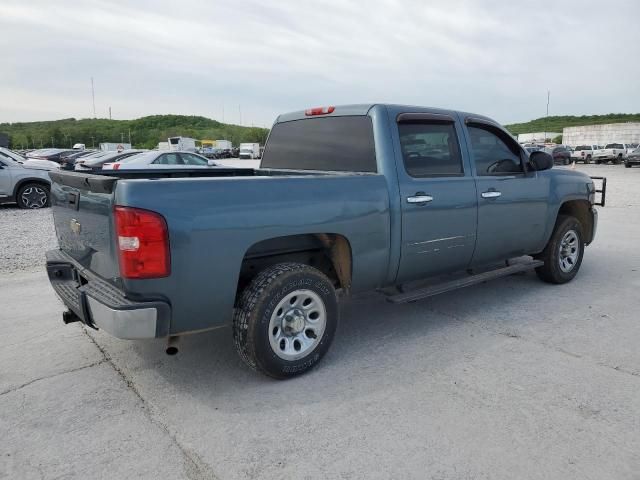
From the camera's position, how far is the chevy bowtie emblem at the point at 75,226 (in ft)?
11.2

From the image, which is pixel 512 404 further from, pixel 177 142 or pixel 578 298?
pixel 177 142

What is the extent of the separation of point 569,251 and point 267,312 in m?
4.17

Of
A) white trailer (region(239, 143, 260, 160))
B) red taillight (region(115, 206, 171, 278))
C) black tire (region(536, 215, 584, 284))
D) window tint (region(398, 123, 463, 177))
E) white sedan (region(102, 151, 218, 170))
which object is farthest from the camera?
white trailer (region(239, 143, 260, 160))

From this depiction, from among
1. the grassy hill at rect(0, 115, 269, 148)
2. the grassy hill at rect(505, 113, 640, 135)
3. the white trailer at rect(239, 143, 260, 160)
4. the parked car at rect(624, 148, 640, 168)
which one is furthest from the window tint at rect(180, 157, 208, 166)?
the grassy hill at rect(505, 113, 640, 135)

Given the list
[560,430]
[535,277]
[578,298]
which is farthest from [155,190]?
[535,277]

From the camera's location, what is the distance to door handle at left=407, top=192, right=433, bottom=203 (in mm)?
3930

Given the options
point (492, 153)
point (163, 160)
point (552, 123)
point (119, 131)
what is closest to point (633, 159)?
point (163, 160)

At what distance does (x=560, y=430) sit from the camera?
2799mm

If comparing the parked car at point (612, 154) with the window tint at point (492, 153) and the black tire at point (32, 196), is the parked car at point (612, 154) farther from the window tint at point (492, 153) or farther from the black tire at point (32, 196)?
the window tint at point (492, 153)

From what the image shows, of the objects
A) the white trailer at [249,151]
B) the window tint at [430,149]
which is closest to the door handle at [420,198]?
the window tint at [430,149]

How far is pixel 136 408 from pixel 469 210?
3.05 metres

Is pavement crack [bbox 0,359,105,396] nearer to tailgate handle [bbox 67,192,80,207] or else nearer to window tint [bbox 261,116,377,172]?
tailgate handle [bbox 67,192,80,207]

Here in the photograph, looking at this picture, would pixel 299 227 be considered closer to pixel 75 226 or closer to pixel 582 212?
pixel 75 226

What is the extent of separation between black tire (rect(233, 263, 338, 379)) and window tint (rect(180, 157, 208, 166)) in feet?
45.9
